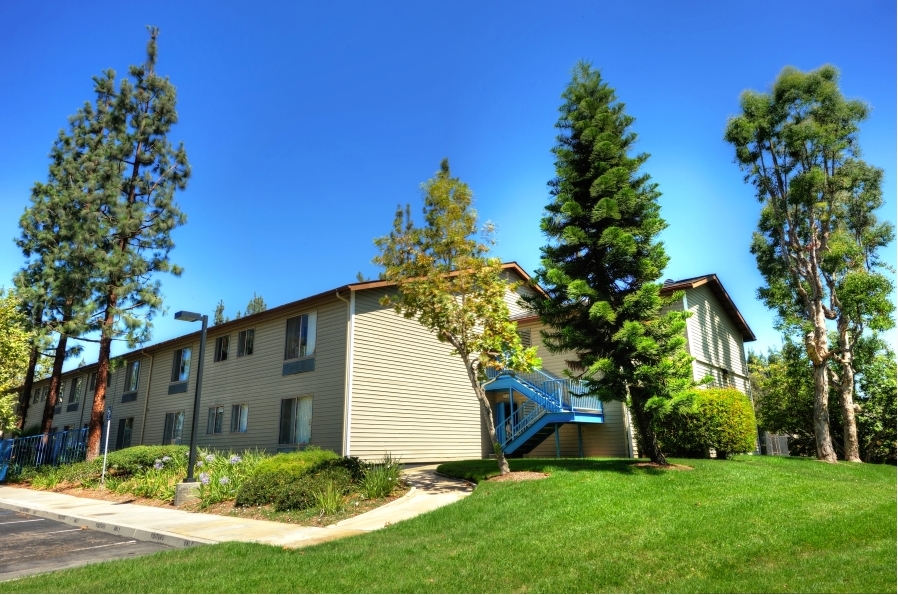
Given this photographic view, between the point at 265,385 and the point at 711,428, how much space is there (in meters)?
15.1

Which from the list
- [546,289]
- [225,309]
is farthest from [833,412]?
[225,309]

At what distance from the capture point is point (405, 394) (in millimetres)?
20109

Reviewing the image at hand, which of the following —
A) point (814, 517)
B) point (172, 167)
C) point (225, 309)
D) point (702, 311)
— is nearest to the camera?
point (814, 517)

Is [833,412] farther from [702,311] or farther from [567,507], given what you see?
[567,507]

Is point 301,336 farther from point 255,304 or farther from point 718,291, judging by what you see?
point 255,304

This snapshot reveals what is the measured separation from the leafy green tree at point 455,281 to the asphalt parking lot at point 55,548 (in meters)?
7.29

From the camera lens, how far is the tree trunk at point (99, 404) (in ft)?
70.0

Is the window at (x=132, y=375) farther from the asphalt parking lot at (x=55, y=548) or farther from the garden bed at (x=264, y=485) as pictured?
the asphalt parking lot at (x=55, y=548)

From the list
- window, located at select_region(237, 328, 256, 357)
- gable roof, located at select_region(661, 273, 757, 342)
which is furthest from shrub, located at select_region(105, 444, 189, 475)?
gable roof, located at select_region(661, 273, 757, 342)

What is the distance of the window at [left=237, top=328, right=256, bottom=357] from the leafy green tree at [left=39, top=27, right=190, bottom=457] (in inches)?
137

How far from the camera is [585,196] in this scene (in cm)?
1524

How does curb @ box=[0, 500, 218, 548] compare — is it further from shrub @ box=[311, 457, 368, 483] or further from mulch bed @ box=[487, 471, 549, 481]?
mulch bed @ box=[487, 471, 549, 481]

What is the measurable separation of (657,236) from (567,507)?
8.12 m

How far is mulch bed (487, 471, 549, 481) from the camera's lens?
40.5ft
